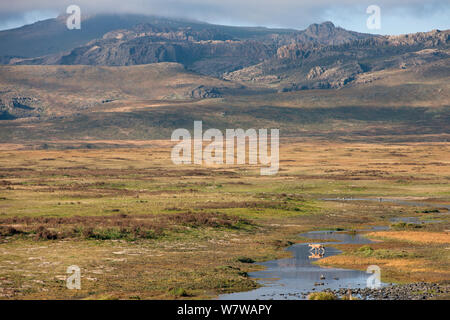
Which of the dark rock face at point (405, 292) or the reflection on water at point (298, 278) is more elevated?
the dark rock face at point (405, 292)

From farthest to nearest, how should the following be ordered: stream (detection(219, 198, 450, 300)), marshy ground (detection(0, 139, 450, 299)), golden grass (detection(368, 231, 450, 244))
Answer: golden grass (detection(368, 231, 450, 244)) → marshy ground (detection(0, 139, 450, 299)) → stream (detection(219, 198, 450, 300))

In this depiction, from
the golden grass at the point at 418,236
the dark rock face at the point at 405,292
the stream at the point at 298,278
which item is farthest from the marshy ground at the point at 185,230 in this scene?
the dark rock face at the point at 405,292

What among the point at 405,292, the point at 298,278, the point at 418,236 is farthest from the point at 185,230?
the point at 405,292

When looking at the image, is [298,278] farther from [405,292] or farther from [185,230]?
[185,230]

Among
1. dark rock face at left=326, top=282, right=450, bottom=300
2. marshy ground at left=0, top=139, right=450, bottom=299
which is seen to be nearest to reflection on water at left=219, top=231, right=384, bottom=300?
marshy ground at left=0, top=139, right=450, bottom=299

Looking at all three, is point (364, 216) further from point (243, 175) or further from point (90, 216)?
point (243, 175)

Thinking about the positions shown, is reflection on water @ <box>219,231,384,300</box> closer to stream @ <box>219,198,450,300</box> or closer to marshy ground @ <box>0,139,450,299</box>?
stream @ <box>219,198,450,300</box>

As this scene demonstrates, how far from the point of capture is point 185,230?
61.3m

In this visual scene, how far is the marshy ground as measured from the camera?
133 feet

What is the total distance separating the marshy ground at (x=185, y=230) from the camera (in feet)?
133

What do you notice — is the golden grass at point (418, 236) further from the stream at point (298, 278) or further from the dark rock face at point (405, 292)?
the dark rock face at point (405, 292)

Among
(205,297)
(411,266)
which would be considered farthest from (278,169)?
(205,297)

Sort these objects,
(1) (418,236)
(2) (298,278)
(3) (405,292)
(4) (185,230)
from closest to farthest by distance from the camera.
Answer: (3) (405,292), (2) (298,278), (1) (418,236), (4) (185,230)
